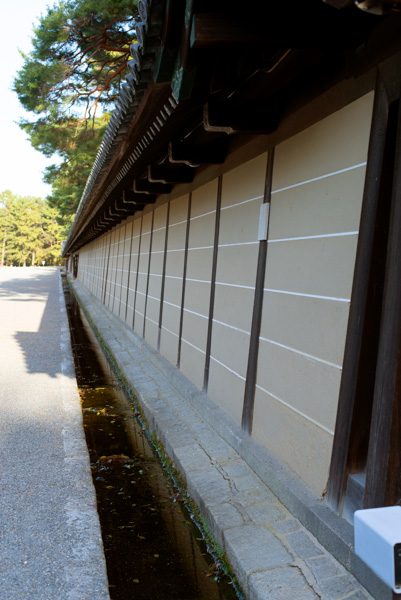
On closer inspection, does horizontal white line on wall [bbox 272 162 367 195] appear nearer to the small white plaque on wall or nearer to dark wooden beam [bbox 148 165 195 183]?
the small white plaque on wall

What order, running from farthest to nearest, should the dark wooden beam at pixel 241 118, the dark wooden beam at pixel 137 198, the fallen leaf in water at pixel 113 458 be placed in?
the dark wooden beam at pixel 137 198, the fallen leaf in water at pixel 113 458, the dark wooden beam at pixel 241 118

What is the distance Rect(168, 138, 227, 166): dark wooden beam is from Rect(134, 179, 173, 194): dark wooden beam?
230 centimetres

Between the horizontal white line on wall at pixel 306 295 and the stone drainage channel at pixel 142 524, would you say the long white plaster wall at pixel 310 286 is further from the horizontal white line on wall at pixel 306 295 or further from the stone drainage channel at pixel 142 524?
the stone drainage channel at pixel 142 524

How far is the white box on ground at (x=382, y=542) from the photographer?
1.00 metres

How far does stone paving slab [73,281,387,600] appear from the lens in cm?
262

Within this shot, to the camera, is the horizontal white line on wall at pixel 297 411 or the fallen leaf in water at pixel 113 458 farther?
the fallen leaf in water at pixel 113 458

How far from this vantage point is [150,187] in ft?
26.4

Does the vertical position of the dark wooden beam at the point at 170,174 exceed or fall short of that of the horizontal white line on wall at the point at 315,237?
it exceeds it

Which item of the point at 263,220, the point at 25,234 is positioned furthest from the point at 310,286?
the point at 25,234

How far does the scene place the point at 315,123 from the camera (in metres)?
3.55

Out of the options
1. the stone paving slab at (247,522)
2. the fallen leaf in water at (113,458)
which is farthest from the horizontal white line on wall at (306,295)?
the fallen leaf in water at (113,458)

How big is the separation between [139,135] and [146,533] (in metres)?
3.18

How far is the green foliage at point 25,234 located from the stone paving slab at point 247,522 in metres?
95.9

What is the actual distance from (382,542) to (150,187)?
24.4 ft
